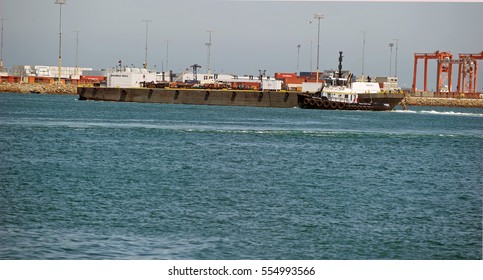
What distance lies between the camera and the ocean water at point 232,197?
21.9 metres

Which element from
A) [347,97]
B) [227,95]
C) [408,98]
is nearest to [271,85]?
[227,95]

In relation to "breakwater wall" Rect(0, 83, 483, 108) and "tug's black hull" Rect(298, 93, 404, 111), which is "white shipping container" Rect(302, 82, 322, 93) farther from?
"breakwater wall" Rect(0, 83, 483, 108)

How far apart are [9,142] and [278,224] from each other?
85.8 ft

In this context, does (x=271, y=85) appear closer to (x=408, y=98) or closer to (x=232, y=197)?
(x=408, y=98)

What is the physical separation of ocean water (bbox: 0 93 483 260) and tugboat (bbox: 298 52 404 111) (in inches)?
1871

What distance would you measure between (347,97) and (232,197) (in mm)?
A: 76355

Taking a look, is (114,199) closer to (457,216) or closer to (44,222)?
(44,222)

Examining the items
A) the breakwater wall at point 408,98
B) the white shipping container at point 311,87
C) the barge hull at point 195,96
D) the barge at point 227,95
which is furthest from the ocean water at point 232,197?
the breakwater wall at point 408,98

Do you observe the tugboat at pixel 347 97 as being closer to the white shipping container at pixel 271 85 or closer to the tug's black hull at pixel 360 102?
the tug's black hull at pixel 360 102

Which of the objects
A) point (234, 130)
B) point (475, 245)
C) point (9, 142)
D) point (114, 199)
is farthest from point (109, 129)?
point (475, 245)

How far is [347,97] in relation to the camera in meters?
104

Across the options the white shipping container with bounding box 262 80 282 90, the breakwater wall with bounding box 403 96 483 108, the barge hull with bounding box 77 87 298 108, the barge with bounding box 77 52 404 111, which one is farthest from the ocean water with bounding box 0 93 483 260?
the breakwater wall with bounding box 403 96 483 108

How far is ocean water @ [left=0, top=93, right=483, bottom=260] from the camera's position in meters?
21.9
